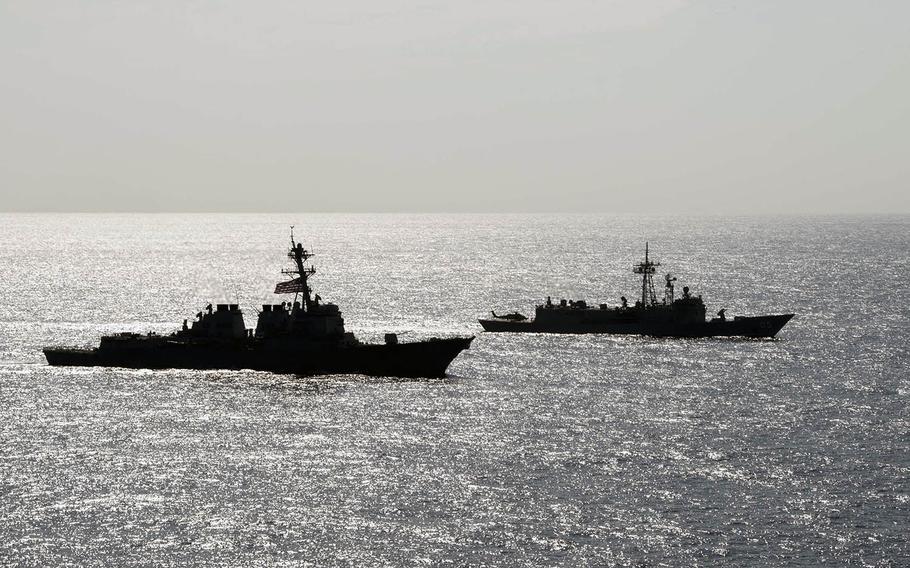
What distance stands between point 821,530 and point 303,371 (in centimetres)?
5027

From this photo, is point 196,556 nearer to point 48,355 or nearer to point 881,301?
point 48,355

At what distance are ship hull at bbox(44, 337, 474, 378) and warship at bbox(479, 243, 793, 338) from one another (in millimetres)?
31035

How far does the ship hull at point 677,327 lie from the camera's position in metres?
119

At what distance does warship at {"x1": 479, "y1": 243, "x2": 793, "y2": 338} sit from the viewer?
119 meters

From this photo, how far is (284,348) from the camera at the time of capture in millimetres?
93750

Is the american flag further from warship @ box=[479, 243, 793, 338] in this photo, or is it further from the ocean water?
warship @ box=[479, 243, 793, 338]

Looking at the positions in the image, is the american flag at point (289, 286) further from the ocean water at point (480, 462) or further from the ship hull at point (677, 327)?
the ship hull at point (677, 327)

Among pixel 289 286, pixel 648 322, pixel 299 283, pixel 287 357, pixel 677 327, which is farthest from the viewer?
pixel 648 322

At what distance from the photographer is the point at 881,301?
16125 cm

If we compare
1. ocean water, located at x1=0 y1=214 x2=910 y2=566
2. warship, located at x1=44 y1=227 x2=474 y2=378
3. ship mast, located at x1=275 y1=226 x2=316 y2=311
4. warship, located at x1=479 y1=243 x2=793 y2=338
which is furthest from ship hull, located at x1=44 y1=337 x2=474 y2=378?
warship, located at x1=479 y1=243 x2=793 y2=338

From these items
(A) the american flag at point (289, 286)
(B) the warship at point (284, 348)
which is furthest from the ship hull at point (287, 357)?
(A) the american flag at point (289, 286)

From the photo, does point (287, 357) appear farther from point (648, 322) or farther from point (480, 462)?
point (648, 322)

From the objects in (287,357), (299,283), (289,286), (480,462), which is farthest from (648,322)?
(480,462)

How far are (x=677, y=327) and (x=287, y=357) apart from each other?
4356 centimetres
